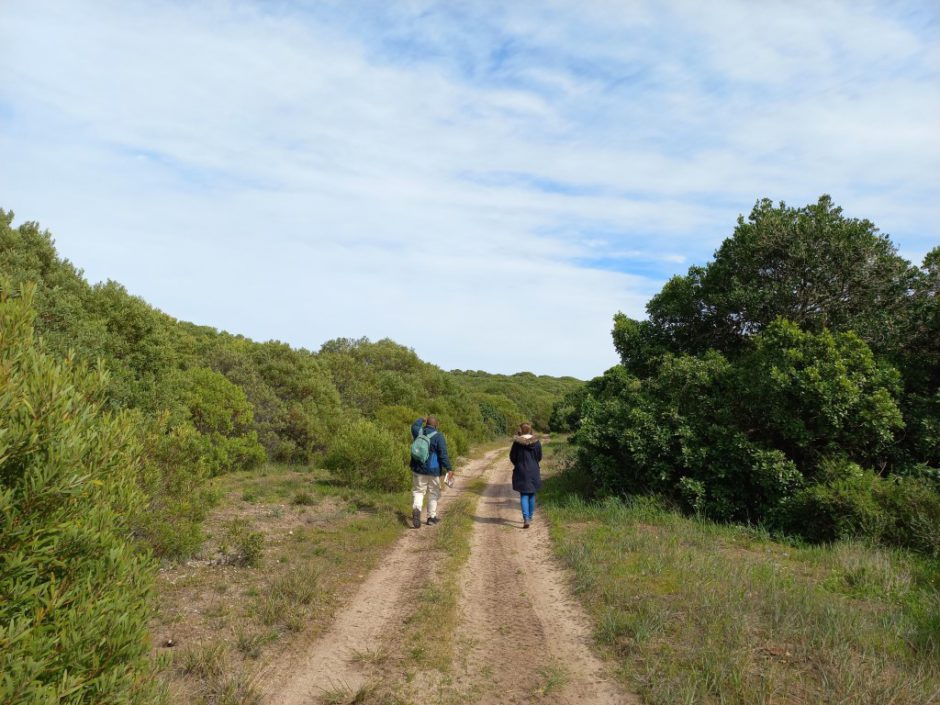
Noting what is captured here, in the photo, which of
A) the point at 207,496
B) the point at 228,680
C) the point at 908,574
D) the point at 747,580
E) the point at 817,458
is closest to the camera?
the point at 228,680

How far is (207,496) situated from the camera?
930cm

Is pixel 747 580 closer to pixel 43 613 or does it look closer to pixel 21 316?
pixel 43 613

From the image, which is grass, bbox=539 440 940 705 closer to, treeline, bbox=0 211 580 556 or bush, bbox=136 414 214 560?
treeline, bbox=0 211 580 556

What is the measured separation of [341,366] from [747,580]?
1250 inches

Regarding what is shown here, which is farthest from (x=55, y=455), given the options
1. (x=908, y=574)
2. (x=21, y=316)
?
(x=908, y=574)

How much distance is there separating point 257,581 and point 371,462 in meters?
7.70

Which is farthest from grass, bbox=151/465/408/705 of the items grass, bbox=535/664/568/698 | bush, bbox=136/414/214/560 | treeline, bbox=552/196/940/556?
treeline, bbox=552/196/940/556

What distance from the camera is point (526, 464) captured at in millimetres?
12250

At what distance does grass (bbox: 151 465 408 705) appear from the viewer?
567 cm

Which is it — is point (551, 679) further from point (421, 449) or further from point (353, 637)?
point (421, 449)

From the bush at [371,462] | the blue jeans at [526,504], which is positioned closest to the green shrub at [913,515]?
the blue jeans at [526,504]

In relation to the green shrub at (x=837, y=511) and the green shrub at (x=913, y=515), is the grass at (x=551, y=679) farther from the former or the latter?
the green shrub at (x=913, y=515)

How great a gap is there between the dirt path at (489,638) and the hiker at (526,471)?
182 cm

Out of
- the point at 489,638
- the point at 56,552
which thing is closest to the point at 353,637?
the point at 489,638
